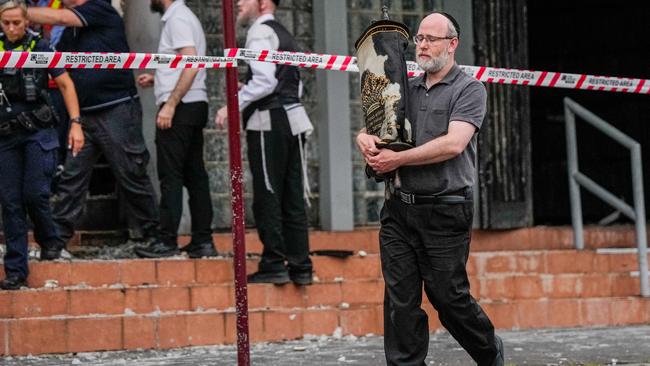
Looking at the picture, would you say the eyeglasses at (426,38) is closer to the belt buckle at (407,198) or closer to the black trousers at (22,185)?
the belt buckle at (407,198)

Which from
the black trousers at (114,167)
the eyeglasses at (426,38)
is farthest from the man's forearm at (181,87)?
the eyeglasses at (426,38)

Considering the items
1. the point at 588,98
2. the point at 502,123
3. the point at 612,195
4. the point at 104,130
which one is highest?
the point at 588,98

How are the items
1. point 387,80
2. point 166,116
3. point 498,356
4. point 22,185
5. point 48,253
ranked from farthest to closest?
point 166,116
point 48,253
point 22,185
point 498,356
point 387,80

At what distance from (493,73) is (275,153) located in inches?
61.2

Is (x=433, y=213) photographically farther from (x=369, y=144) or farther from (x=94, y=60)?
A: (x=94, y=60)

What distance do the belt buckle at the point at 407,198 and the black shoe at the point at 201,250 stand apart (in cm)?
356

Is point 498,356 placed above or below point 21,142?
below

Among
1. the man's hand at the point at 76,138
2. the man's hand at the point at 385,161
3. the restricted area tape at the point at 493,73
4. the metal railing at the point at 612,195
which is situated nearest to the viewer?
the man's hand at the point at 385,161

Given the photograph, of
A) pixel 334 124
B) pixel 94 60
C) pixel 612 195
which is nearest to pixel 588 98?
pixel 612 195

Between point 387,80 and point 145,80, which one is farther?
point 145,80

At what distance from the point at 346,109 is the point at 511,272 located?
1916 millimetres

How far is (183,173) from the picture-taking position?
1036cm

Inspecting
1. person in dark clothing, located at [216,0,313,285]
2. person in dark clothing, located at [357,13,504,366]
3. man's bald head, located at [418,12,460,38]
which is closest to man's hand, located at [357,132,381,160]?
person in dark clothing, located at [357,13,504,366]

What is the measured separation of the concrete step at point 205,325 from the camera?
352 inches
